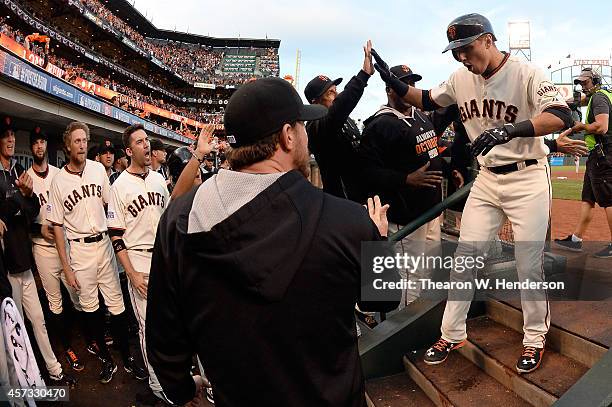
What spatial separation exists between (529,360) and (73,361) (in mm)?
3902

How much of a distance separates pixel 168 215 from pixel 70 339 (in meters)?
4.16

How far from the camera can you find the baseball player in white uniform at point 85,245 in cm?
373

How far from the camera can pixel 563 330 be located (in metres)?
2.35

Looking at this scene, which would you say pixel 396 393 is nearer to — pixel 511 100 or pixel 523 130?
pixel 523 130

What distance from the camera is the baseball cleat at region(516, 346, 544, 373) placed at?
218 centimetres

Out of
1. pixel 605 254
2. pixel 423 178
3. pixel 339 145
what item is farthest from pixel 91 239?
pixel 605 254

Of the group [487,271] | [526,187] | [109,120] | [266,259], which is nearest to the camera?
[266,259]

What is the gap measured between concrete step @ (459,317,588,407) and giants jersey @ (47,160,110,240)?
11.0 ft

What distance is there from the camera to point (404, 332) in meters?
2.78

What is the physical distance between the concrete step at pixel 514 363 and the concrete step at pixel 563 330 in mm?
36

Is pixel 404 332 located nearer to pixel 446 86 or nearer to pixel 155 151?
pixel 446 86

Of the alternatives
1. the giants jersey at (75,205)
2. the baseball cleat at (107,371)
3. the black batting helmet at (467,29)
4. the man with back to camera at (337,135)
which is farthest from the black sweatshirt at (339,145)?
the baseball cleat at (107,371)

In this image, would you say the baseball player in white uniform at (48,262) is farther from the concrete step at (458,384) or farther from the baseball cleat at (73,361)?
the concrete step at (458,384)

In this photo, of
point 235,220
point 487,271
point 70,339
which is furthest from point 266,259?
point 70,339
